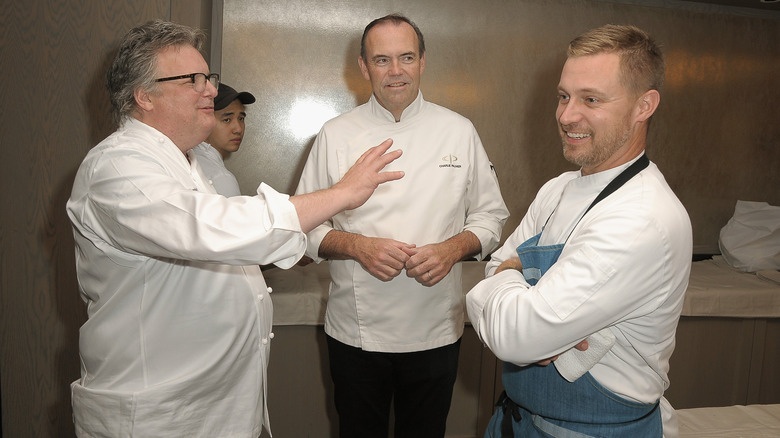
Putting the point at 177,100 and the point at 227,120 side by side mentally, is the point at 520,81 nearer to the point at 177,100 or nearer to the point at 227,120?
the point at 227,120

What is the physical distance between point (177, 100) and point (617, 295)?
105 cm

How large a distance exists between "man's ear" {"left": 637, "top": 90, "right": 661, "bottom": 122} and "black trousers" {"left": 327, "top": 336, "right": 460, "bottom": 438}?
3.41 feet

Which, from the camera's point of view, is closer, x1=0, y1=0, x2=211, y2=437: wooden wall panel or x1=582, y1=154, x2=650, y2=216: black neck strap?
x1=582, y1=154, x2=650, y2=216: black neck strap

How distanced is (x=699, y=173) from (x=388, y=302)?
Result: 2.85m

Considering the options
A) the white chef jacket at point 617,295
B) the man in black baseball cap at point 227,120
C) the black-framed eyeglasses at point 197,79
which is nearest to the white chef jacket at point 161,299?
the black-framed eyeglasses at point 197,79

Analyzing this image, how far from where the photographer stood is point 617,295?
1.12 m

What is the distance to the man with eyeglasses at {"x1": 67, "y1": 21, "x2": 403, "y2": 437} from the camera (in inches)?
45.5

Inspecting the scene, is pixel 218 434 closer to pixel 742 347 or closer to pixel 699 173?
pixel 742 347

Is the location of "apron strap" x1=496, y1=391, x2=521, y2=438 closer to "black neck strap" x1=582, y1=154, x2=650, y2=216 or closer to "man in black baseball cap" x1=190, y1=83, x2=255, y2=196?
"black neck strap" x1=582, y1=154, x2=650, y2=216

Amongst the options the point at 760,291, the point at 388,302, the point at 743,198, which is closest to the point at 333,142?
the point at 388,302

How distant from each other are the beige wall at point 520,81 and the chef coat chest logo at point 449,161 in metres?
1.41

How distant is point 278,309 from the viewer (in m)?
2.64

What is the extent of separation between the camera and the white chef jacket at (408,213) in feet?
6.45

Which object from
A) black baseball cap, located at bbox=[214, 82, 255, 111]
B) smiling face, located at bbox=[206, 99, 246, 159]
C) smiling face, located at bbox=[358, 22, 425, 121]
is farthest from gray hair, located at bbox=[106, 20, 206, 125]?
smiling face, located at bbox=[206, 99, 246, 159]
